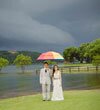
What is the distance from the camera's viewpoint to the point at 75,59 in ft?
557

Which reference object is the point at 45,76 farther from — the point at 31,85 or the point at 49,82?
the point at 31,85

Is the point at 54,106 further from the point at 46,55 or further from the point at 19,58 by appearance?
the point at 19,58

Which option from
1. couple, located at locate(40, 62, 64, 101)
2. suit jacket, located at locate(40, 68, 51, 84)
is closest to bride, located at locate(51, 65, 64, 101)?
couple, located at locate(40, 62, 64, 101)

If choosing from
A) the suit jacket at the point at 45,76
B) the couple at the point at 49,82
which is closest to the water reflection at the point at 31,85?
the couple at the point at 49,82

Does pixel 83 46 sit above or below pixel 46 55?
above

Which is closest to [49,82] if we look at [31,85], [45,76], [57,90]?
[45,76]

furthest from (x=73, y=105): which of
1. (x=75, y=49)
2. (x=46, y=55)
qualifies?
(x=75, y=49)

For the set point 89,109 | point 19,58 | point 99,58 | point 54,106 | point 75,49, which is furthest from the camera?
point 75,49

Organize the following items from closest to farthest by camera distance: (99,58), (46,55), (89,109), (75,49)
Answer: (89,109), (46,55), (99,58), (75,49)

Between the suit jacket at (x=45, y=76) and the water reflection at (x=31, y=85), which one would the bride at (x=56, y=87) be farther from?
the water reflection at (x=31, y=85)

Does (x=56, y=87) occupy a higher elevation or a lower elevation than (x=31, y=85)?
higher

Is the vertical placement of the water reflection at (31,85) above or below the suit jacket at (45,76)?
below

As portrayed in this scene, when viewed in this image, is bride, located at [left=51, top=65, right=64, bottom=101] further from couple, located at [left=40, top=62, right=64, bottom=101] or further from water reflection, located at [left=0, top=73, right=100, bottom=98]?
water reflection, located at [left=0, top=73, right=100, bottom=98]

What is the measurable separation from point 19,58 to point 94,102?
3434 inches
